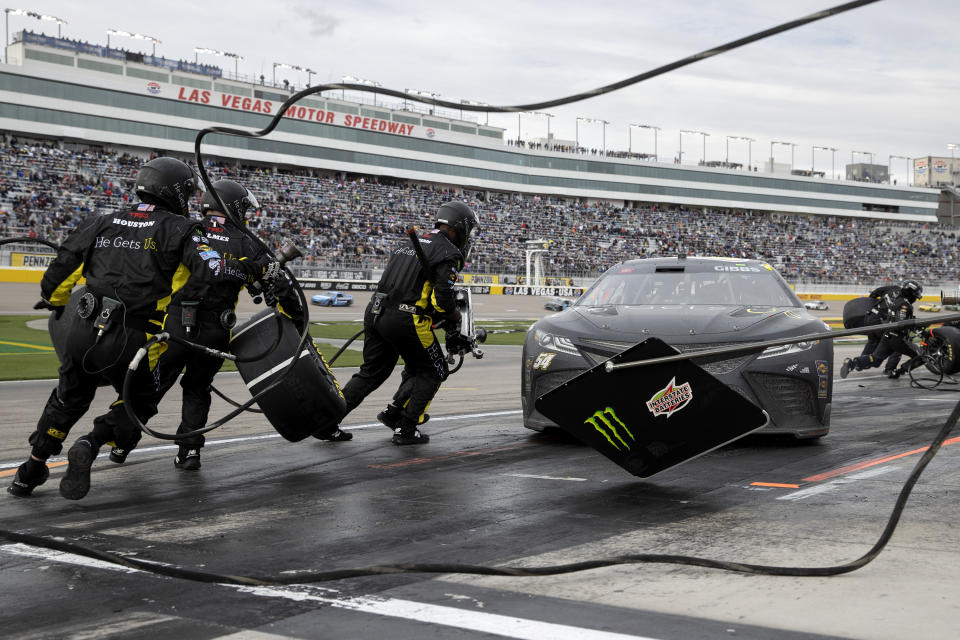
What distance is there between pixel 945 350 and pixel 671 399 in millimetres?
9764

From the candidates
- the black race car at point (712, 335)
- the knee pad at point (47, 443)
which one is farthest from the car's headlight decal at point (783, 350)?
the knee pad at point (47, 443)

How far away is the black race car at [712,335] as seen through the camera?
670cm

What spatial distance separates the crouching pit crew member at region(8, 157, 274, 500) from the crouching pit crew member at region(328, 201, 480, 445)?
2152 millimetres

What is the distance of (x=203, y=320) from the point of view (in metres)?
6.22

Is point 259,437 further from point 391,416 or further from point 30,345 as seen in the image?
point 30,345

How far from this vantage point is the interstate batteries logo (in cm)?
525

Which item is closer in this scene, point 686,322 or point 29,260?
point 686,322

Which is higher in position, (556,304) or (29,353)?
(556,304)

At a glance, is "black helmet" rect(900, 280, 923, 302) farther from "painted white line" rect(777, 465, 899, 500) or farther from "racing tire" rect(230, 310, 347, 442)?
"racing tire" rect(230, 310, 347, 442)

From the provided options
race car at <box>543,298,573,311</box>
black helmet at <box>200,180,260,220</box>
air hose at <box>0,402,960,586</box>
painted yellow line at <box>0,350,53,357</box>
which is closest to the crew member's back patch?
air hose at <box>0,402,960,586</box>

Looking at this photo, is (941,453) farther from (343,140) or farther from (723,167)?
(723,167)

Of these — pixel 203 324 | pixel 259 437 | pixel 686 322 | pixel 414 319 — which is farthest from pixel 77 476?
pixel 686 322

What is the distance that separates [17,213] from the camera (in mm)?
43500

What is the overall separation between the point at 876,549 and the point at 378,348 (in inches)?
190
